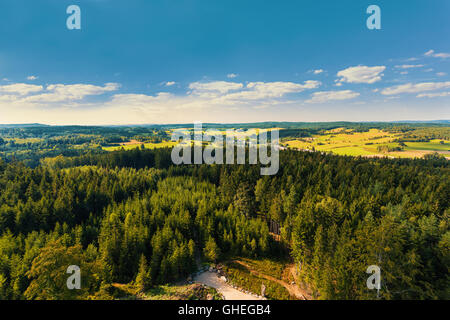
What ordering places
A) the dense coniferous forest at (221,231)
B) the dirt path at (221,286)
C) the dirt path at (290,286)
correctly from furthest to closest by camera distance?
1. the dirt path at (290,286)
2. the dirt path at (221,286)
3. the dense coniferous forest at (221,231)

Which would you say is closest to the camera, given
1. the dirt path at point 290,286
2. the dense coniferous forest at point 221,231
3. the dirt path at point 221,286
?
the dense coniferous forest at point 221,231

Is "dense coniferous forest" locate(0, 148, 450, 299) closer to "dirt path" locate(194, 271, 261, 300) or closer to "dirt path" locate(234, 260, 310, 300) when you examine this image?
"dirt path" locate(234, 260, 310, 300)

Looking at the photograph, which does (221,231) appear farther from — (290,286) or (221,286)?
(290,286)

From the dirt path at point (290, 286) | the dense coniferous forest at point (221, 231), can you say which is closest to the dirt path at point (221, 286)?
the dense coniferous forest at point (221, 231)

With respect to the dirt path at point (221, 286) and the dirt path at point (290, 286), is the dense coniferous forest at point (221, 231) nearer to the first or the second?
the dirt path at point (290, 286)

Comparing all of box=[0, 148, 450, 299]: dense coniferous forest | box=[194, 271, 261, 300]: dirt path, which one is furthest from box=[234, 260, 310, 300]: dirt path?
box=[194, 271, 261, 300]: dirt path

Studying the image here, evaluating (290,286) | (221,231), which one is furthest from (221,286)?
(221,231)

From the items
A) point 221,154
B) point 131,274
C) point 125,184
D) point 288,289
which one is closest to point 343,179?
point 288,289
